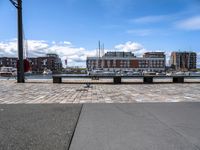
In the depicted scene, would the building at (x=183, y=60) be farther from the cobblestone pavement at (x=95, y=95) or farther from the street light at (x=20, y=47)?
the cobblestone pavement at (x=95, y=95)

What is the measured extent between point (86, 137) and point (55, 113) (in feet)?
9.79

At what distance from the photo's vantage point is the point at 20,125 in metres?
6.59

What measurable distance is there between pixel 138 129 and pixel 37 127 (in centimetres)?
250

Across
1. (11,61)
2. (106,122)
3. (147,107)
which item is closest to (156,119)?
(106,122)

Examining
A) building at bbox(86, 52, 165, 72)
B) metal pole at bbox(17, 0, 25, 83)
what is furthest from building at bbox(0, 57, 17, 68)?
metal pole at bbox(17, 0, 25, 83)

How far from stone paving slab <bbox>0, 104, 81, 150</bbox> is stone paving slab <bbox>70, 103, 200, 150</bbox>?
0.97ft

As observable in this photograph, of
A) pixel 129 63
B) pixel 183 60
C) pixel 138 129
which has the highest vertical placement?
pixel 183 60

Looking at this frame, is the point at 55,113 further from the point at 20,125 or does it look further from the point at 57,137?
the point at 57,137

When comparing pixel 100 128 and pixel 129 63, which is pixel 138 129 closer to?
pixel 100 128

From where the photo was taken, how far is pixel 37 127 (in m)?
6.40

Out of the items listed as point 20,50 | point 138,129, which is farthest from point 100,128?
point 20,50

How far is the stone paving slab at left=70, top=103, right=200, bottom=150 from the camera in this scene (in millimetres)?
5078

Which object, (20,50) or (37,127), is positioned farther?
(20,50)

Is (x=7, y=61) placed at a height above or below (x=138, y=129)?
above
